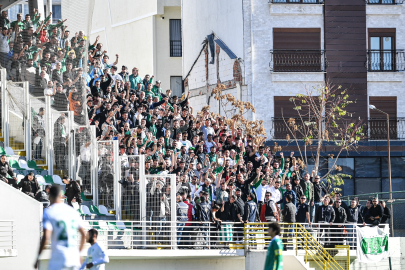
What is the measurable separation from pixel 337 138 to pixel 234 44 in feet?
21.0

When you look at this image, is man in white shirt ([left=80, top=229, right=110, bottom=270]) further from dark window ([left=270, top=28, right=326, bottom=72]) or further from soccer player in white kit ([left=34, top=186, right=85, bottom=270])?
dark window ([left=270, top=28, right=326, bottom=72])

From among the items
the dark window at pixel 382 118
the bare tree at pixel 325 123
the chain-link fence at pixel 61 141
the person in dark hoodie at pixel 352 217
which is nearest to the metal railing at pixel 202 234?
the person in dark hoodie at pixel 352 217

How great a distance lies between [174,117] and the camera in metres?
23.0

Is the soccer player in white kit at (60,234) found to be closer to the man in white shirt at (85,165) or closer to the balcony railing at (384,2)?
the man in white shirt at (85,165)

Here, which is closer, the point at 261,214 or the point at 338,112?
the point at 261,214

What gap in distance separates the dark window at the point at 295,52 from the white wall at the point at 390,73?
105 inches

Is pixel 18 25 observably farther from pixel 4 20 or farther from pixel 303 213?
pixel 303 213

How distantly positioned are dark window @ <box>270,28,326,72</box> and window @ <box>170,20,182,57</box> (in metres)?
10.4

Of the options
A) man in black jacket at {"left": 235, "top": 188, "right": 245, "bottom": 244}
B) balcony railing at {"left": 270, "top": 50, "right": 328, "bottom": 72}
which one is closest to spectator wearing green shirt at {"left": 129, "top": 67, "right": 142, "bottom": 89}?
man in black jacket at {"left": 235, "top": 188, "right": 245, "bottom": 244}

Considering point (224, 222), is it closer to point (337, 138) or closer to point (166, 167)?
point (166, 167)

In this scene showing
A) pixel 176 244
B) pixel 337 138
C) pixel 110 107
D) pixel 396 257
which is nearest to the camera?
pixel 176 244

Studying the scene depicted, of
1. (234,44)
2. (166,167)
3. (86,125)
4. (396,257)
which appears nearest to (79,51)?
(86,125)

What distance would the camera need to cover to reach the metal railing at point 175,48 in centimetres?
4416

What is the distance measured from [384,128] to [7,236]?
22055 millimetres
